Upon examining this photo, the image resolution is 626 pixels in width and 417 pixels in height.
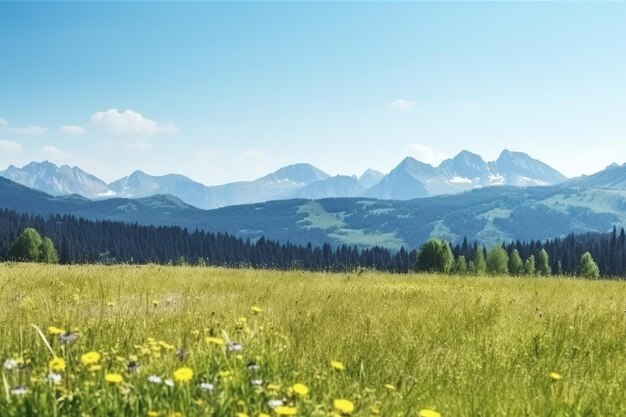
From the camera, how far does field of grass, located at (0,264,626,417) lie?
2.99 m

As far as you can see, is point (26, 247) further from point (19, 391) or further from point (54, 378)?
point (19, 391)

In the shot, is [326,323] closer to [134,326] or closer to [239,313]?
[239,313]

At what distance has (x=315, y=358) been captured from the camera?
5.03 m

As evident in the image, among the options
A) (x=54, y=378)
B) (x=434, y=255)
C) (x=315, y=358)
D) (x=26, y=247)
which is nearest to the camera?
(x=54, y=378)

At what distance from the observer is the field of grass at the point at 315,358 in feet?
9.80

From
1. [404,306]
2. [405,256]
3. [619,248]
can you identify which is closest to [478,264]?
[405,256]

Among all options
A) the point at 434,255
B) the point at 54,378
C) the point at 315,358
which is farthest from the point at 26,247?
the point at 54,378

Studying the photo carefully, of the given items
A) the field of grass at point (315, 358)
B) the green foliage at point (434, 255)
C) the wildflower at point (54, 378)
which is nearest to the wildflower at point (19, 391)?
the field of grass at point (315, 358)

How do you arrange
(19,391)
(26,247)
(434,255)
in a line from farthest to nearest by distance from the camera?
1. (26,247)
2. (434,255)
3. (19,391)

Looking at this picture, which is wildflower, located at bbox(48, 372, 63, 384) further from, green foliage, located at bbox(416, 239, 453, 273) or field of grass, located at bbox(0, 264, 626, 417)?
green foliage, located at bbox(416, 239, 453, 273)

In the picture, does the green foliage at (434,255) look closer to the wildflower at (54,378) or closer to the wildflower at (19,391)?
the wildflower at (54,378)

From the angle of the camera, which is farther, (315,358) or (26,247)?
(26,247)

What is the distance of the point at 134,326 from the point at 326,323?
246cm

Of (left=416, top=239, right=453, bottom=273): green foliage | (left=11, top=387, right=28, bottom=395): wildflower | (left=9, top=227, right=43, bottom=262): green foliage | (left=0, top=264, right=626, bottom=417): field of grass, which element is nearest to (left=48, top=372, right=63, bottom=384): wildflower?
(left=0, top=264, right=626, bottom=417): field of grass
